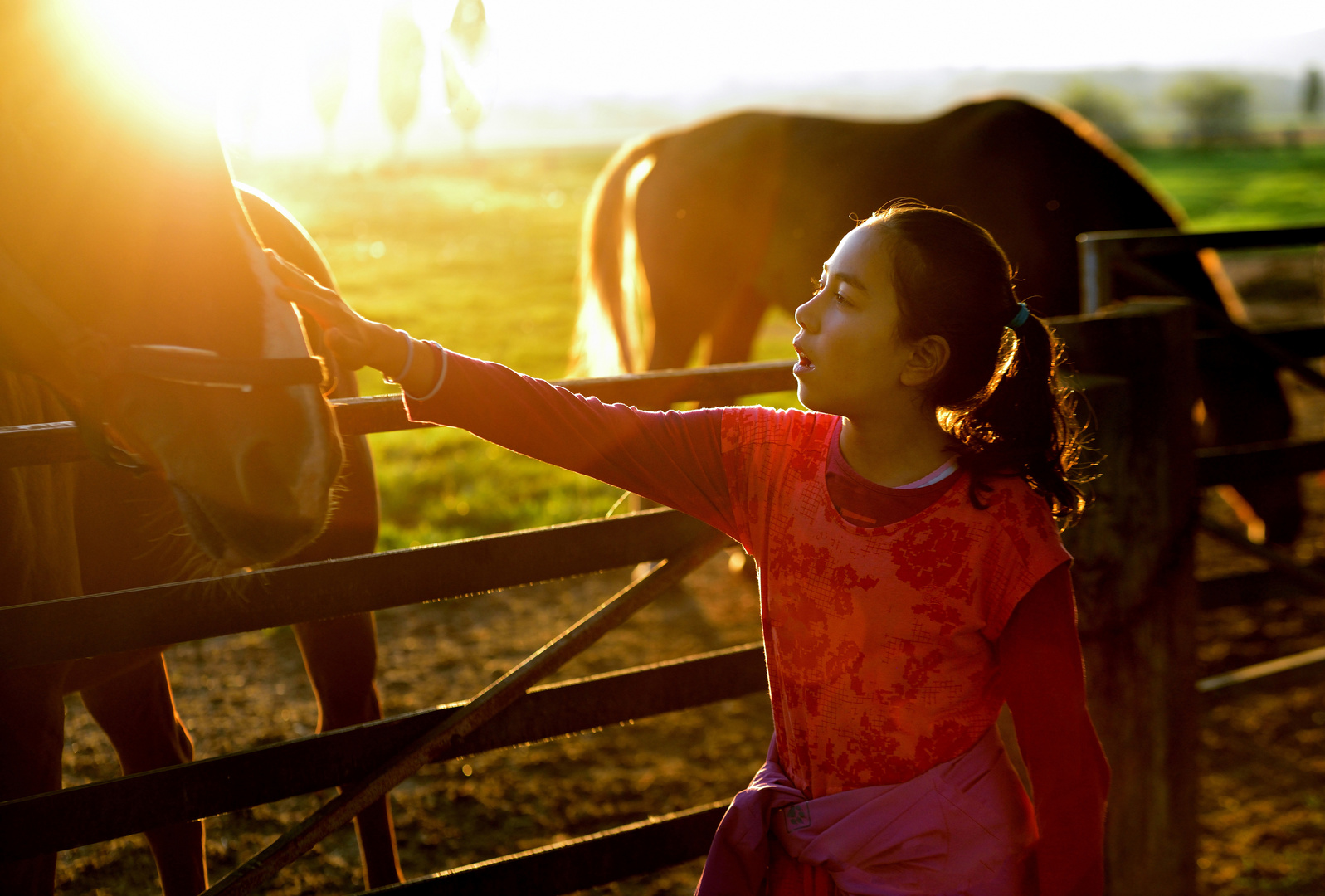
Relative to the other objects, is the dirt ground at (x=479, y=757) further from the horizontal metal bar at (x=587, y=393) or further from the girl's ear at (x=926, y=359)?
the girl's ear at (x=926, y=359)

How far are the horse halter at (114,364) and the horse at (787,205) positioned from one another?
13.2ft

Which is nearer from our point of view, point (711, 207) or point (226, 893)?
point (226, 893)

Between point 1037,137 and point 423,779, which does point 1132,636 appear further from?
point 1037,137

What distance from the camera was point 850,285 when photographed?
1271 mm

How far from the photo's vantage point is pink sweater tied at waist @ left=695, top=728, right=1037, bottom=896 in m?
1.20

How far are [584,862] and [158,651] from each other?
38.8 inches

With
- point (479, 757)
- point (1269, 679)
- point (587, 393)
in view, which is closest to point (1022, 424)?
point (587, 393)

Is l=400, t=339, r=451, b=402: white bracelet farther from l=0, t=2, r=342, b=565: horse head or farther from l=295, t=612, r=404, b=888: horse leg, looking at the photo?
l=295, t=612, r=404, b=888: horse leg

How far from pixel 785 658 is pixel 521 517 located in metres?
4.19

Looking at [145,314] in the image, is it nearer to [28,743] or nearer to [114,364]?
[114,364]

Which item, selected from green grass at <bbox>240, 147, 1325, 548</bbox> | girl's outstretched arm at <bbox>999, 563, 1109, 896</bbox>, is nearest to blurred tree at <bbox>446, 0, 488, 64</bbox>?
girl's outstretched arm at <bbox>999, 563, 1109, 896</bbox>

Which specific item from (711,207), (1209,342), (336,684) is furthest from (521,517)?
(1209,342)

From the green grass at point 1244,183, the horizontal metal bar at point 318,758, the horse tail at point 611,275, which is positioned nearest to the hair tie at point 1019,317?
the horizontal metal bar at point 318,758

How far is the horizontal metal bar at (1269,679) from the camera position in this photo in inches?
104
